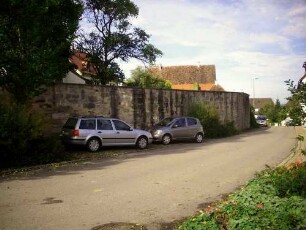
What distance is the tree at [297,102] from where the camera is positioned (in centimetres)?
660

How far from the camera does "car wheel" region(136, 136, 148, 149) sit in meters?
19.8

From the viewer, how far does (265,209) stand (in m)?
6.29

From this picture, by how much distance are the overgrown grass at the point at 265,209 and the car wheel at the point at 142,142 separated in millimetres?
11912

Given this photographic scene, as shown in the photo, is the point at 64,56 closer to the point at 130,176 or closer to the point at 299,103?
the point at 130,176

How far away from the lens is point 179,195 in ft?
30.3

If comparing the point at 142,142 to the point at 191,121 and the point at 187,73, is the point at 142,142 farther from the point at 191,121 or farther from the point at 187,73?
the point at 187,73

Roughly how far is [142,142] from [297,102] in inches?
541

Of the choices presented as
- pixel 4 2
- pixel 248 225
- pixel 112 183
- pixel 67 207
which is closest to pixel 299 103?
pixel 248 225

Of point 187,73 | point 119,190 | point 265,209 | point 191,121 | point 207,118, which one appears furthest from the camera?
point 187,73

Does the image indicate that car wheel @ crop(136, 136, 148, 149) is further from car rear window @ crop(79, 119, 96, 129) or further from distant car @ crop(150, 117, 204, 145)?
car rear window @ crop(79, 119, 96, 129)

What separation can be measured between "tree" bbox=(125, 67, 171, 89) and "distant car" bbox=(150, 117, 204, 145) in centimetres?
2239

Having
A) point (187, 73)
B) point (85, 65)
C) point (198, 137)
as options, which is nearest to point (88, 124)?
point (198, 137)

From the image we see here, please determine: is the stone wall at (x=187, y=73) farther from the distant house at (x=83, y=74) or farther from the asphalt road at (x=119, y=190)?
the asphalt road at (x=119, y=190)

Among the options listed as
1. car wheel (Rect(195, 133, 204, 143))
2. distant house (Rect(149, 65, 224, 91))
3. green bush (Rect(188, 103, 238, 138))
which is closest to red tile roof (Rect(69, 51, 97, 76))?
Result: green bush (Rect(188, 103, 238, 138))
